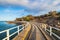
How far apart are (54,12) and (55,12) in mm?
2126

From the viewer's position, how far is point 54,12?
4902 inches
